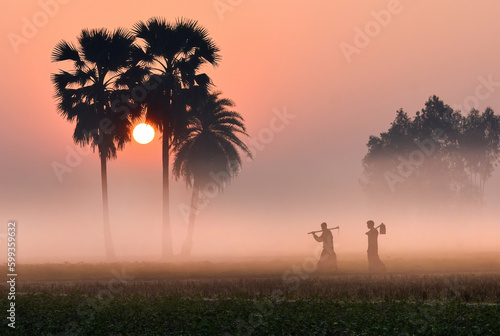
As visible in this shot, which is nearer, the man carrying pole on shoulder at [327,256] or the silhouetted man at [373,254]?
the man carrying pole on shoulder at [327,256]

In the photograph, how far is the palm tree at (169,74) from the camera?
56.8 meters

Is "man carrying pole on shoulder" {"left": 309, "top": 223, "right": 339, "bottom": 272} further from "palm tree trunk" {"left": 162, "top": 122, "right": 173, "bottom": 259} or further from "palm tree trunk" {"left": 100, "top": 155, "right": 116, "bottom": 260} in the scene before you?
"palm tree trunk" {"left": 100, "top": 155, "right": 116, "bottom": 260}

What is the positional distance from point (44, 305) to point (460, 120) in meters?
77.6

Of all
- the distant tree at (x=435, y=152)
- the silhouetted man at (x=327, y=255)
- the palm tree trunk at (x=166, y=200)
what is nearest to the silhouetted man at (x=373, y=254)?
the silhouetted man at (x=327, y=255)

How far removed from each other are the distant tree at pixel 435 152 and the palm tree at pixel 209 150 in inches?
1179

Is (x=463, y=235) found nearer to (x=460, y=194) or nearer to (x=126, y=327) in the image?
(x=460, y=194)

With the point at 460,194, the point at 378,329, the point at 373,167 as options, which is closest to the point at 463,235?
the point at 460,194

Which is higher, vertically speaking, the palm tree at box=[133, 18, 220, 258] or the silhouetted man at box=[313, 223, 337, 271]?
the palm tree at box=[133, 18, 220, 258]

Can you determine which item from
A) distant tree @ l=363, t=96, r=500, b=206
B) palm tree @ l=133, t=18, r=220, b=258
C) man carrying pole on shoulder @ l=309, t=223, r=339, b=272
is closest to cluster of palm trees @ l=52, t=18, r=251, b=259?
palm tree @ l=133, t=18, r=220, b=258

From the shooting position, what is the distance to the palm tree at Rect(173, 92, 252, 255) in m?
64.6

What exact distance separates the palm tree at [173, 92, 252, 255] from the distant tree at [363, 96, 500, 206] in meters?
29.9

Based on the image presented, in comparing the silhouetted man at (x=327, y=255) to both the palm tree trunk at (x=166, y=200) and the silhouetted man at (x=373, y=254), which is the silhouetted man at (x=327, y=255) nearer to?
the silhouetted man at (x=373, y=254)

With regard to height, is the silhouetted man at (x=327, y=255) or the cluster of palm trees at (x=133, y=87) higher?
the cluster of palm trees at (x=133, y=87)

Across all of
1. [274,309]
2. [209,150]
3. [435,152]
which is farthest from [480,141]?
[274,309]
